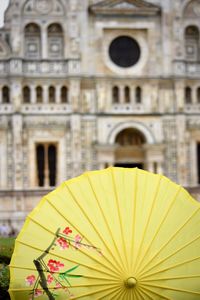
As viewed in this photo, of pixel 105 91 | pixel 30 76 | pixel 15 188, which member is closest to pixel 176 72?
pixel 105 91

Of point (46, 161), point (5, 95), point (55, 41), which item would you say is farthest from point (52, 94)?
point (46, 161)

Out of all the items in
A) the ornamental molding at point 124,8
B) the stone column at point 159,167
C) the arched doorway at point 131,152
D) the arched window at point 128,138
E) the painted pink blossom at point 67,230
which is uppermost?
the ornamental molding at point 124,8

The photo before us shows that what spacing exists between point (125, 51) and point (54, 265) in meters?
25.3

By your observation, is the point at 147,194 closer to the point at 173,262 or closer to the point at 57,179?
the point at 173,262

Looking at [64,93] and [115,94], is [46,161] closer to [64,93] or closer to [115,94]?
[64,93]

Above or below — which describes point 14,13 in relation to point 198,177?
above

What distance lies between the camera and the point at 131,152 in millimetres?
34000

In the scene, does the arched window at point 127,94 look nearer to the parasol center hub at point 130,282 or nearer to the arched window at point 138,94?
the arched window at point 138,94

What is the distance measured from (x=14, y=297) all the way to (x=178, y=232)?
2448mm

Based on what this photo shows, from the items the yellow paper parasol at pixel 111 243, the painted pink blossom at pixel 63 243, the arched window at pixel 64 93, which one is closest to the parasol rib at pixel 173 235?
the yellow paper parasol at pixel 111 243

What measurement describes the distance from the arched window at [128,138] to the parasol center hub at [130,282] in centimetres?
2492

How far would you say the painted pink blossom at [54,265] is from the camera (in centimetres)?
978

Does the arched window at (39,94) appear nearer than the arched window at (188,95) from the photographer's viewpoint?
Yes

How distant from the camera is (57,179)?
108 feet
